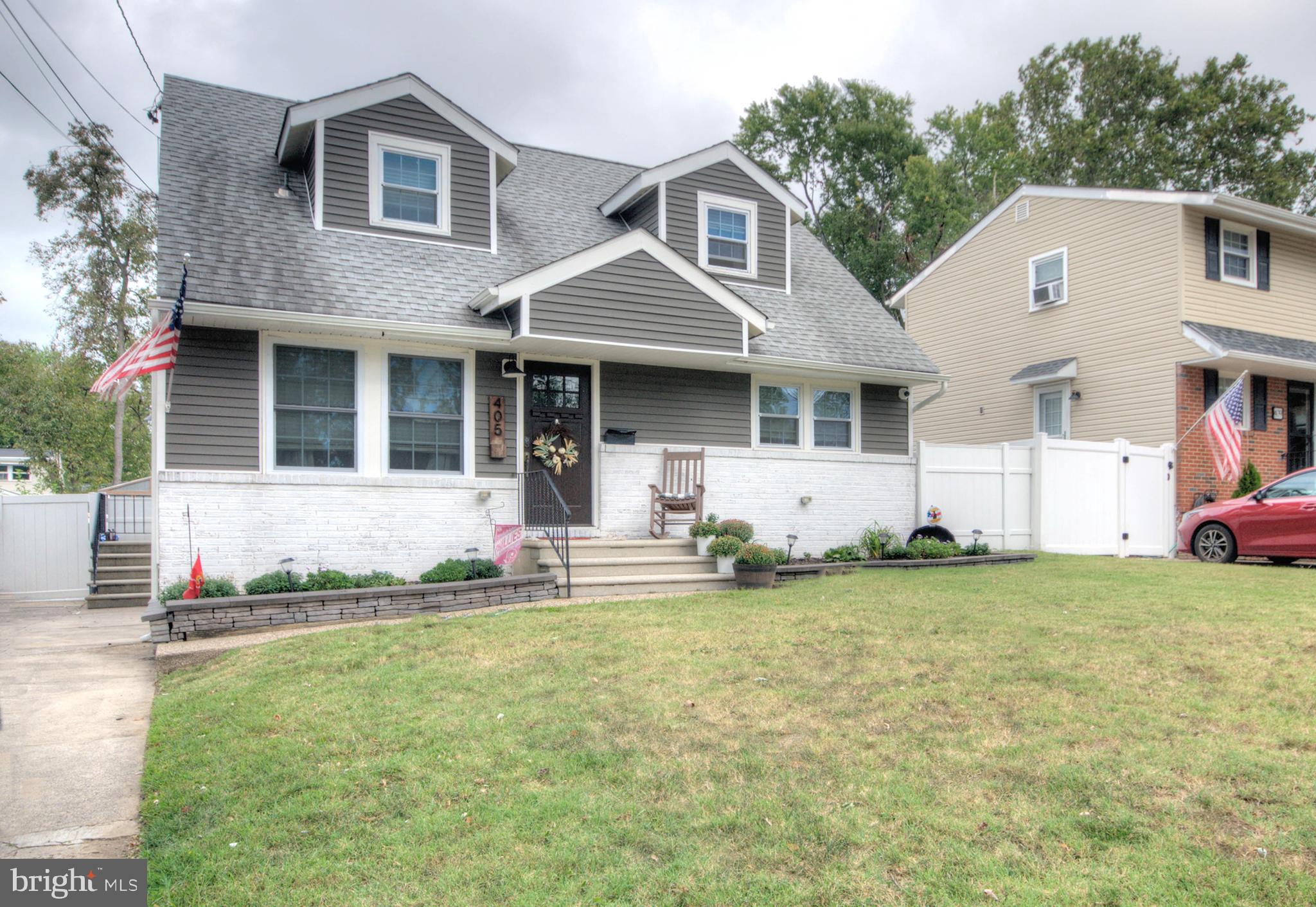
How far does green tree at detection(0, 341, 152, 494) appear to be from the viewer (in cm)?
2977

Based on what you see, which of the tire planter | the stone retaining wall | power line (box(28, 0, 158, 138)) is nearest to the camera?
the stone retaining wall

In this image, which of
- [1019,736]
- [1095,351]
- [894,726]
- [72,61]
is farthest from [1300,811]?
[72,61]

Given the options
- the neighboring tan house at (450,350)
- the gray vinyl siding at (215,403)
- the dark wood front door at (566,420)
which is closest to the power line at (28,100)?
the neighboring tan house at (450,350)

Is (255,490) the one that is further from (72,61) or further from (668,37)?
(668,37)

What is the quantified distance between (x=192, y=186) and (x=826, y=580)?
8881 millimetres

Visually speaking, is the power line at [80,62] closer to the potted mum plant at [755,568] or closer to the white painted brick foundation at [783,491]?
the white painted brick foundation at [783,491]

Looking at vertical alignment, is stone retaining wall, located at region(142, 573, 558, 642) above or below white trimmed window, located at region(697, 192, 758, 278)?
below

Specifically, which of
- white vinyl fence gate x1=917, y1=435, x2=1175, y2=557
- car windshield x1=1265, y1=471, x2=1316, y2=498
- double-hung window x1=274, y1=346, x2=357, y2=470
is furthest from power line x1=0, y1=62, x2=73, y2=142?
car windshield x1=1265, y1=471, x2=1316, y2=498

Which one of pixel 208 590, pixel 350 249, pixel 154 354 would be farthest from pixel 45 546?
pixel 350 249

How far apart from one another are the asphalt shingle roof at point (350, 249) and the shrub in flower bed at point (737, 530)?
2.61 metres

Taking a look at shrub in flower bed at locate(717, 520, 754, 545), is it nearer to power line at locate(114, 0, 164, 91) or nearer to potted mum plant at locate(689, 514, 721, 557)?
potted mum plant at locate(689, 514, 721, 557)

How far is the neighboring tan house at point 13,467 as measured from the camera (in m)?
39.7

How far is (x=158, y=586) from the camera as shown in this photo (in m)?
9.29

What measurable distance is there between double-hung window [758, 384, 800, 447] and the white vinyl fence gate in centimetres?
216
